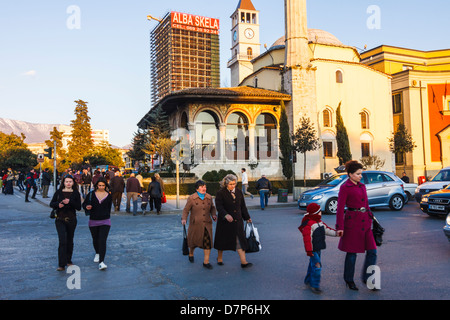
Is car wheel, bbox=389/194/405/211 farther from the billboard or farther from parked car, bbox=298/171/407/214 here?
the billboard

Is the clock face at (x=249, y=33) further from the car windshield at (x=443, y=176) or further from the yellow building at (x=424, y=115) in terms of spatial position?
the car windshield at (x=443, y=176)

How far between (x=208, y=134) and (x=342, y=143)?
37.6ft

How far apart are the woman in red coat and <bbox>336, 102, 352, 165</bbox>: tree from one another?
1042 inches

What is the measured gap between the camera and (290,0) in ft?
99.0

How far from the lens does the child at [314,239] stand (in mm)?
4840

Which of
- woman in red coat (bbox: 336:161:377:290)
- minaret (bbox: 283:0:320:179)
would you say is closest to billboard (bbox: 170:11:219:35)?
minaret (bbox: 283:0:320:179)

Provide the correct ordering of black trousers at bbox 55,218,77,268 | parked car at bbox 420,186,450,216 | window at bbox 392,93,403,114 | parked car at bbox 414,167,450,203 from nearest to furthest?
black trousers at bbox 55,218,77,268
parked car at bbox 420,186,450,216
parked car at bbox 414,167,450,203
window at bbox 392,93,403,114

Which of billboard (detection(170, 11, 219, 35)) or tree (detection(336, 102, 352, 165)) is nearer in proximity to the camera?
tree (detection(336, 102, 352, 165))

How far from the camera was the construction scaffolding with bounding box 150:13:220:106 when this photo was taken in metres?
125

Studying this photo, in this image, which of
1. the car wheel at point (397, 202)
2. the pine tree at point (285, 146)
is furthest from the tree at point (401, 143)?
the car wheel at point (397, 202)

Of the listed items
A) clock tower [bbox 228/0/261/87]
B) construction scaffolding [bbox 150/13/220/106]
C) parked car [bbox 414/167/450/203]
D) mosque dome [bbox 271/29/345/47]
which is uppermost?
construction scaffolding [bbox 150/13/220/106]

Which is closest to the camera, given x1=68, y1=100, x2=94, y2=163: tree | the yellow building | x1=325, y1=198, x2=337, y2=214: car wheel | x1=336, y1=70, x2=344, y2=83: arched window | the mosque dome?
x1=325, y1=198, x2=337, y2=214: car wheel

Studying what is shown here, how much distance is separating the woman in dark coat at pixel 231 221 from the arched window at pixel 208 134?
23.1 metres
